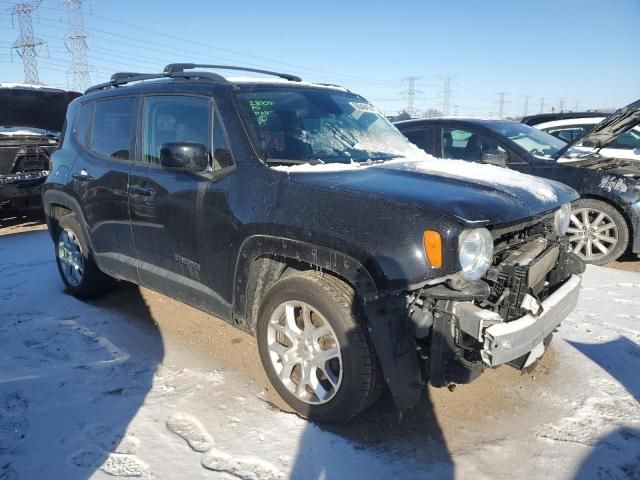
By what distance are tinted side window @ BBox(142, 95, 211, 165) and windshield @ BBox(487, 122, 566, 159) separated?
167 inches

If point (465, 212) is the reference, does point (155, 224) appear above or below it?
below

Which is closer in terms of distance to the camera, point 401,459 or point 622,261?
point 401,459

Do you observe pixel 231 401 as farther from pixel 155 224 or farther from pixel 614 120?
pixel 614 120

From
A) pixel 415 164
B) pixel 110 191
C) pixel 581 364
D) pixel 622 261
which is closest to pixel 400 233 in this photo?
pixel 415 164

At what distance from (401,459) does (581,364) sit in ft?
5.72

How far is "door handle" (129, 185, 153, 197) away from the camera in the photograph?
363 cm

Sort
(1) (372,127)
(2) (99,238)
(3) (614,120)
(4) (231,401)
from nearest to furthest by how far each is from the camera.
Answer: (4) (231,401)
(1) (372,127)
(2) (99,238)
(3) (614,120)

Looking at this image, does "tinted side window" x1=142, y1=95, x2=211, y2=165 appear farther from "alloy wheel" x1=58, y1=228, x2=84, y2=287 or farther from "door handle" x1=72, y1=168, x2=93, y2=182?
"alloy wheel" x1=58, y1=228, x2=84, y2=287

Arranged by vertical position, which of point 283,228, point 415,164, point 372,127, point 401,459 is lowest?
point 401,459

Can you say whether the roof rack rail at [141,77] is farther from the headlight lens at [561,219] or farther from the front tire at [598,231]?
the front tire at [598,231]

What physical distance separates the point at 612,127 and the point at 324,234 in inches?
173

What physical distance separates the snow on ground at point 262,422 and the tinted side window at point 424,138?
3242 millimetres

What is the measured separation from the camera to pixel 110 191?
400 cm

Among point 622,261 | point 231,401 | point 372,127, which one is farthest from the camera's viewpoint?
point 622,261
